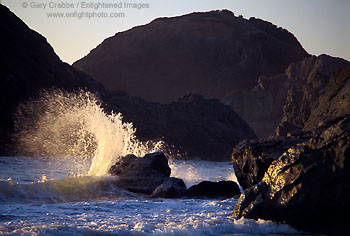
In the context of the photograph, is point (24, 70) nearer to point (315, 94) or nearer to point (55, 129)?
point (55, 129)

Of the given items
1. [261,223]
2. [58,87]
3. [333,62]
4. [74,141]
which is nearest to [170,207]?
[261,223]

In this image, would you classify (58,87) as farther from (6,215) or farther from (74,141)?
(6,215)

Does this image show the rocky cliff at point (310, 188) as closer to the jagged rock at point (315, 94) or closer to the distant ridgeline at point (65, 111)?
the distant ridgeline at point (65, 111)

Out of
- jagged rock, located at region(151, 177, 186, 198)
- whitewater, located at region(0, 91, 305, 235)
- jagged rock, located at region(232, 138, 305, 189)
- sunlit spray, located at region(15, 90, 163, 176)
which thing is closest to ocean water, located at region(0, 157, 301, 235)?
whitewater, located at region(0, 91, 305, 235)

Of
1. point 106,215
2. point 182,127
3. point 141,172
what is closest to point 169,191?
point 141,172

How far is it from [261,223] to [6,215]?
5.38m

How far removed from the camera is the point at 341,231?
8.21 m

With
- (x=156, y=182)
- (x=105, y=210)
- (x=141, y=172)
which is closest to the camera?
(x=105, y=210)

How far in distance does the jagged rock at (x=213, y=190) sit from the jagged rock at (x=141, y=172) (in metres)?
1.73

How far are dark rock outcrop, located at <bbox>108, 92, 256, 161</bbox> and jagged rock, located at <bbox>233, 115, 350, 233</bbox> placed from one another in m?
75.7

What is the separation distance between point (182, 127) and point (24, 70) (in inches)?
1425

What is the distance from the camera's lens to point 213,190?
1585 centimetres

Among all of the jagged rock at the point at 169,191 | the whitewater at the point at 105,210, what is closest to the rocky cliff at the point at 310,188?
the whitewater at the point at 105,210

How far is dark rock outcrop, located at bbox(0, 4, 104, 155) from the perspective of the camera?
6272 cm
